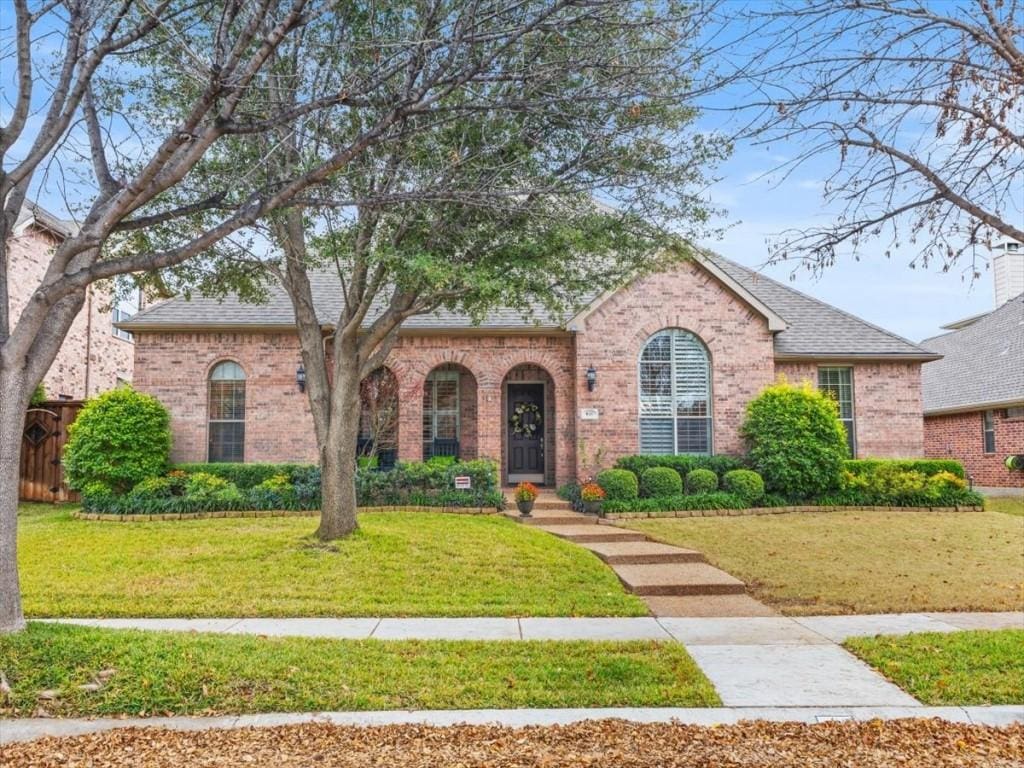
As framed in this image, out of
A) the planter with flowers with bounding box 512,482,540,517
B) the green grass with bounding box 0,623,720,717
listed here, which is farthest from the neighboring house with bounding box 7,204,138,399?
the green grass with bounding box 0,623,720,717

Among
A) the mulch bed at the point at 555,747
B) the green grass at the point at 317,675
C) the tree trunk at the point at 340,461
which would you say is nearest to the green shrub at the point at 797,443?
the tree trunk at the point at 340,461

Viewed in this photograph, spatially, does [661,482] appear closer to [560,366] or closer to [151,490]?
[560,366]

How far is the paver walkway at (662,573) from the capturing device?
766cm

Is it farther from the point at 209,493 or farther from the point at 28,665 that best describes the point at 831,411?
the point at 28,665

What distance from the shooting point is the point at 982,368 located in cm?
2186

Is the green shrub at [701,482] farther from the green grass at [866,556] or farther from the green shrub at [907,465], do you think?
the green shrub at [907,465]

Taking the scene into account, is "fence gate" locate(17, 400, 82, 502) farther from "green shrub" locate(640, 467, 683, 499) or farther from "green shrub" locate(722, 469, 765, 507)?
"green shrub" locate(722, 469, 765, 507)

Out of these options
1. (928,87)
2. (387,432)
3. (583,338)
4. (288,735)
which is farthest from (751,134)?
(387,432)

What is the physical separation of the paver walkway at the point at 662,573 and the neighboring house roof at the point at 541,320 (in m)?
4.84

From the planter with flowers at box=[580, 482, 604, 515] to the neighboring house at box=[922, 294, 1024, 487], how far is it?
12.0 meters

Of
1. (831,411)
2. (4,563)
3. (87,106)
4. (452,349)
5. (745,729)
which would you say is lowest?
(745,729)

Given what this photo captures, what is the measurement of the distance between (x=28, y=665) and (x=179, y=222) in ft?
19.0

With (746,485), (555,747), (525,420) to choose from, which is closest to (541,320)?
(525,420)

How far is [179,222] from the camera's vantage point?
29.6ft
